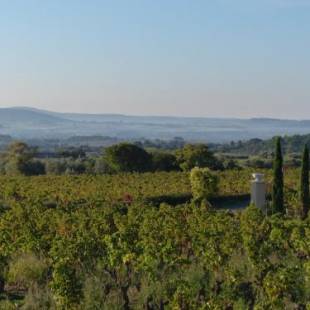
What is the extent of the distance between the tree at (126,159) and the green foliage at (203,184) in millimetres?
21953

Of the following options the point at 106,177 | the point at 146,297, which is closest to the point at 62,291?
the point at 146,297

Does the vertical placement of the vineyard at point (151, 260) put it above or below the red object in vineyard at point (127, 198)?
above

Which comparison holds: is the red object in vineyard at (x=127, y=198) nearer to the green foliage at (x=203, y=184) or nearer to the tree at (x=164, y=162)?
the green foliage at (x=203, y=184)

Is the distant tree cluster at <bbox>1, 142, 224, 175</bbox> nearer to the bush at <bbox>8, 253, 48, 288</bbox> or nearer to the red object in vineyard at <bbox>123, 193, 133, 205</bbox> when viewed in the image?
the red object in vineyard at <bbox>123, 193, 133, 205</bbox>

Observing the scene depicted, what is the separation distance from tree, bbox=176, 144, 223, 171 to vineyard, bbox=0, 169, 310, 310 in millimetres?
32343

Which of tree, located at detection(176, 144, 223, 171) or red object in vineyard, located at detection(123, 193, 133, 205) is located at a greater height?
tree, located at detection(176, 144, 223, 171)

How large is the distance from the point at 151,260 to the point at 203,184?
70.7 feet

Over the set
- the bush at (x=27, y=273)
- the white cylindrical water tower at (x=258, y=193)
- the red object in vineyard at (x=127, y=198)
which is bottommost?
the red object in vineyard at (x=127, y=198)

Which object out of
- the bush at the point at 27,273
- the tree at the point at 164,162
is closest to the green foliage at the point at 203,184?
the bush at the point at 27,273

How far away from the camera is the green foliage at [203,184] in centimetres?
3722

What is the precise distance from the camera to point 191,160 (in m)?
58.8

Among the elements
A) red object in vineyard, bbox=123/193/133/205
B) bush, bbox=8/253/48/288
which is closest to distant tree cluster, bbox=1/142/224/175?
red object in vineyard, bbox=123/193/133/205

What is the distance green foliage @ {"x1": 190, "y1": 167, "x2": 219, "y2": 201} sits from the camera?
1465 inches

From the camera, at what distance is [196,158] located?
195ft
